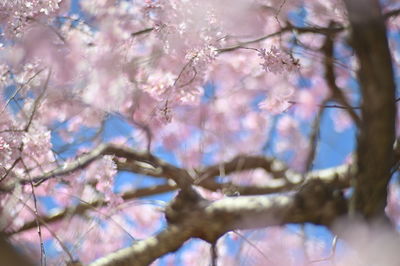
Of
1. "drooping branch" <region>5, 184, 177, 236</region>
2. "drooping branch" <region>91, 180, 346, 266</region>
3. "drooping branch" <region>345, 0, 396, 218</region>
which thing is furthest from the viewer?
"drooping branch" <region>5, 184, 177, 236</region>

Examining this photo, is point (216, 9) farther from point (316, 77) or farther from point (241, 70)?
point (316, 77)

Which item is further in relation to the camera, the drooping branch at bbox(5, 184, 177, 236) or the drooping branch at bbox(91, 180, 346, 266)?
the drooping branch at bbox(5, 184, 177, 236)

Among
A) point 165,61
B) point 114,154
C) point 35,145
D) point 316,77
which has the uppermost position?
point 316,77

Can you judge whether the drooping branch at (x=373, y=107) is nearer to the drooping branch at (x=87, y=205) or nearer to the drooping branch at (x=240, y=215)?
the drooping branch at (x=240, y=215)

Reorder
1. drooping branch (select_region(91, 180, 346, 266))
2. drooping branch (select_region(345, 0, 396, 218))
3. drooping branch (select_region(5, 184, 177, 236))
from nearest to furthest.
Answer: drooping branch (select_region(345, 0, 396, 218))
drooping branch (select_region(91, 180, 346, 266))
drooping branch (select_region(5, 184, 177, 236))

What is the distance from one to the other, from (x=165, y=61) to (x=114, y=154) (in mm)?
1322

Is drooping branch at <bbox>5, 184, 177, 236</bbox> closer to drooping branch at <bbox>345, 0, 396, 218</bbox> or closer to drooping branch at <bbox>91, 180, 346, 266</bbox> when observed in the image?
drooping branch at <bbox>91, 180, 346, 266</bbox>

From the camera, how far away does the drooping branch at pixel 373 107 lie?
1.79m

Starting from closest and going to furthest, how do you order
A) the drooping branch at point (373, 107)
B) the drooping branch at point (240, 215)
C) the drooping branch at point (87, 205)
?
the drooping branch at point (373, 107), the drooping branch at point (240, 215), the drooping branch at point (87, 205)

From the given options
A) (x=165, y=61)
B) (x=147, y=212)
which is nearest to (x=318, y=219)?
(x=165, y=61)

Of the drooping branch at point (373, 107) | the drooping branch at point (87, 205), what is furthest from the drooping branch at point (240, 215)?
the drooping branch at point (87, 205)

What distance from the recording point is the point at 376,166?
2.09 metres

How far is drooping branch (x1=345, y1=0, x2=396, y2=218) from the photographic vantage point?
5.86 feet

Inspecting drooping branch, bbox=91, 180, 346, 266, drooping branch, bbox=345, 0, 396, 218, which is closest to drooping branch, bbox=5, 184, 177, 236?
drooping branch, bbox=91, 180, 346, 266
